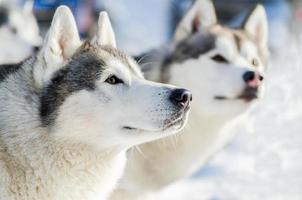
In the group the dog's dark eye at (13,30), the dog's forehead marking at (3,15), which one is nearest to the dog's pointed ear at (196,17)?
the dog's dark eye at (13,30)

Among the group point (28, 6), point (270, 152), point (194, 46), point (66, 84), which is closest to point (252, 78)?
point (194, 46)

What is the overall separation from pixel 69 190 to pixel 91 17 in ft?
9.09

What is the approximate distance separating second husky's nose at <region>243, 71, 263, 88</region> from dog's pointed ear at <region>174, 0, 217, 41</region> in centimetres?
41

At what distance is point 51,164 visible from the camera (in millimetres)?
1872

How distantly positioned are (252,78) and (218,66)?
0.61 feet

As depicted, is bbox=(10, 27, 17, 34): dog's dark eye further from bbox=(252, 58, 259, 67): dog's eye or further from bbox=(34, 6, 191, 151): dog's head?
bbox=(34, 6, 191, 151): dog's head

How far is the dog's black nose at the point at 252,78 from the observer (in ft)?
9.36

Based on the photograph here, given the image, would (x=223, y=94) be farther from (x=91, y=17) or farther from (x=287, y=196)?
(x=91, y=17)

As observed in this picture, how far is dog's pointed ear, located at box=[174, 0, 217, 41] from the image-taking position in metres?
3.16

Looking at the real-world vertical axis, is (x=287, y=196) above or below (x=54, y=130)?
below

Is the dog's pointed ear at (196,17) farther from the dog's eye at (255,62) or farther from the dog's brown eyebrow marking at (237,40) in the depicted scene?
the dog's eye at (255,62)

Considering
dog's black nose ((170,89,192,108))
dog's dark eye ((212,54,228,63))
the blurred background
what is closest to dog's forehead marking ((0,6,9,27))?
the blurred background

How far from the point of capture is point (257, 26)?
3.23 metres

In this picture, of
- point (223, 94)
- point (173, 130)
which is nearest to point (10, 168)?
point (173, 130)
